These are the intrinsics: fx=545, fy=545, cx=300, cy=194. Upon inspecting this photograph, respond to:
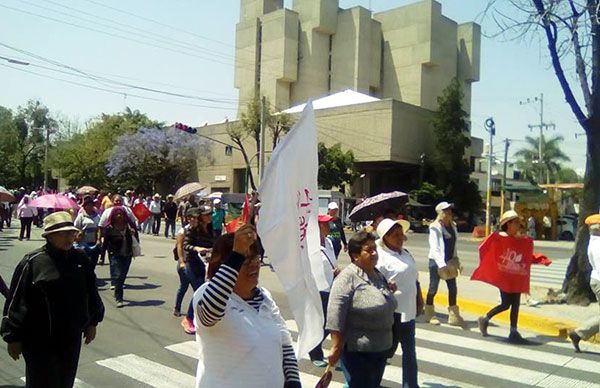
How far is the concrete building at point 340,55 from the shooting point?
65188 millimetres

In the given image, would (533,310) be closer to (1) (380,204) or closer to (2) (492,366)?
(2) (492,366)

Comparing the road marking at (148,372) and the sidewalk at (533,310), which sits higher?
the road marking at (148,372)

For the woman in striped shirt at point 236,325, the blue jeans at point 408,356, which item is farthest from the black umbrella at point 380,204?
the woman in striped shirt at point 236,325

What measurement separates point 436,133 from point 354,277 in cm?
4753

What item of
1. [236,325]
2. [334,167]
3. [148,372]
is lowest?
[148,372]

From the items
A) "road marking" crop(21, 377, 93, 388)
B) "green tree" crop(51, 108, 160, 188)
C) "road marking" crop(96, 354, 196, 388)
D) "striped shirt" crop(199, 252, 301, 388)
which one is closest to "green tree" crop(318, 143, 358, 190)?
"green tree" crop(51, 108, 160, 188)

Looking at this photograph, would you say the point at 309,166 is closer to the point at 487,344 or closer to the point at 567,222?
the point at 487,344

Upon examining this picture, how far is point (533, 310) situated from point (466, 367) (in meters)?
3.88

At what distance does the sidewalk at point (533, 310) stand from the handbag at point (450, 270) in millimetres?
1591

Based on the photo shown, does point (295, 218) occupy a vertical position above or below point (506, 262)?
above

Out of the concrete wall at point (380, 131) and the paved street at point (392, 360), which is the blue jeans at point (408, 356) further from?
the concrete wall at point (380, 131)

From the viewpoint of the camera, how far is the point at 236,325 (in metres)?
2.48

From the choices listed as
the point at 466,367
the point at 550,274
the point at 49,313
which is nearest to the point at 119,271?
the point at 49,313

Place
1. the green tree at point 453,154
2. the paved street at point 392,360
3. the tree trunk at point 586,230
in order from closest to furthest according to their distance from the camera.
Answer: the paved street at point 392,360 → the tree trunk at point 586,230 → the green tree at point 453,154
